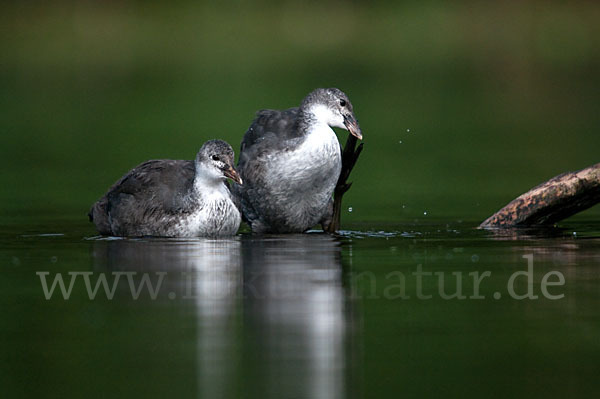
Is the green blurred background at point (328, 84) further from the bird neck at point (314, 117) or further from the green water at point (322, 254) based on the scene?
the bird neck at point (314, 117)

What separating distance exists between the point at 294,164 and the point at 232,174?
0.62m

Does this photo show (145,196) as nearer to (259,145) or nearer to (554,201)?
(259,145)

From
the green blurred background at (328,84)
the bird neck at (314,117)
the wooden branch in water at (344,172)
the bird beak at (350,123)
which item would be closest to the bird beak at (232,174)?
the bird neck at (314,117)

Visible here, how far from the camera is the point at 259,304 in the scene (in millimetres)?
8734

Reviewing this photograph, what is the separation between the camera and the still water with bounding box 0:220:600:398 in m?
6.81

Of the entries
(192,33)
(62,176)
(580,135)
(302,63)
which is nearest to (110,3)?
(192,33)

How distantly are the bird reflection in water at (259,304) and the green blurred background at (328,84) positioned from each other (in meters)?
2.98

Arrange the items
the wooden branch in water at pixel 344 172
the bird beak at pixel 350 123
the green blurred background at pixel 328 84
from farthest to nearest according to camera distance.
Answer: the green blurred background at pixel 328 84 → the wooden branch in water at pixel 344 172 → the bird beak at pixel 350 123

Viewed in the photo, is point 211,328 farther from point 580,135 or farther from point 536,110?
point 536,110

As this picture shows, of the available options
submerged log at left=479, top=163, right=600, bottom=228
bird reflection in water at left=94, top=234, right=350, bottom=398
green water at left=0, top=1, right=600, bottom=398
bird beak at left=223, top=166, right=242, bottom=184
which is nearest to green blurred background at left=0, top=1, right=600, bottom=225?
green water at left=0, top=1, right=600, bottom=398

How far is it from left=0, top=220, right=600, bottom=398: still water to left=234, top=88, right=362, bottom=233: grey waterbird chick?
90 centimetres

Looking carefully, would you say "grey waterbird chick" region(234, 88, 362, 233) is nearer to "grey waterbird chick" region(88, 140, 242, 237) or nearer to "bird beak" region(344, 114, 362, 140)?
"bird beak" region(344, 114, 362, 140)

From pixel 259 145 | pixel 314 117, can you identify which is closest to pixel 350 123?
pixel 314 117

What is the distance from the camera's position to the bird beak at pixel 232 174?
12.5 meters
